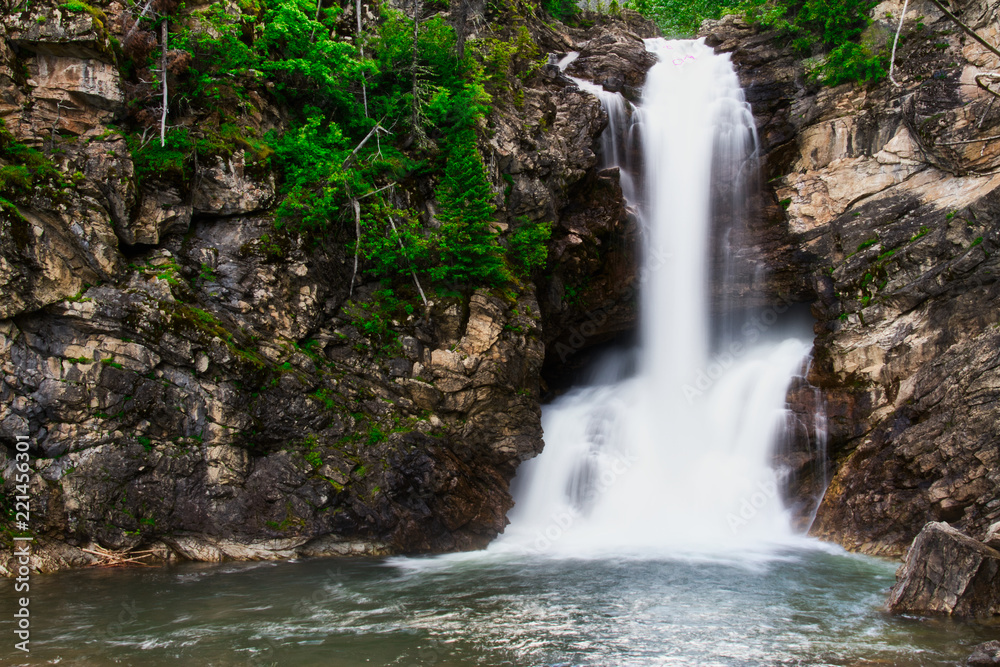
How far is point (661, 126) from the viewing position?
59.2 ft

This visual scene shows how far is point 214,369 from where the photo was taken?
10836 millimetres

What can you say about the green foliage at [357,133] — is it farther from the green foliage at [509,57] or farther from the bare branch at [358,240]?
the green foliage at [509,57]

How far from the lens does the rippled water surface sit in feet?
21.5

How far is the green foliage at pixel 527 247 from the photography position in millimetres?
14367

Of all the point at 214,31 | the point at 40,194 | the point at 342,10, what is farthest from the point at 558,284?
the point at 40,194

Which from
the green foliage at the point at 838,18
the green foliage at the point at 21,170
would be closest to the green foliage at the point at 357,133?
the green foliage at the point at 21,170

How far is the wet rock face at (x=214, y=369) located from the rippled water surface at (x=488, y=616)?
1037mm

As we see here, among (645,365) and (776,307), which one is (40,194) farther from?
(776,307)

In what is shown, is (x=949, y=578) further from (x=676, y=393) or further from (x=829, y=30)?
(x=829, y=30)

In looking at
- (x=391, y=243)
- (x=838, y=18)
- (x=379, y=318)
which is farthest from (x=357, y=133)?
(x=838, y=18)

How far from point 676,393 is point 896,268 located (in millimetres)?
5710

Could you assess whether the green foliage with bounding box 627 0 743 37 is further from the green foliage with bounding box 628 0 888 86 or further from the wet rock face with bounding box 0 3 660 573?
the wet rock face with bounding box 0 3 660 573

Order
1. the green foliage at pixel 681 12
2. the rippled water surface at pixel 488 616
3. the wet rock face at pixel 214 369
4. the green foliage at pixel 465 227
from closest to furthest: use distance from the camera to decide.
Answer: the rippled water surface at pixel 488 616 < the wet rock face at pixel 214 369 < the green foliage at pixel 465 227 < the green foliage at pixel 681 12

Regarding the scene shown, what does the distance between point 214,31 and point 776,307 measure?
15.5 meters
